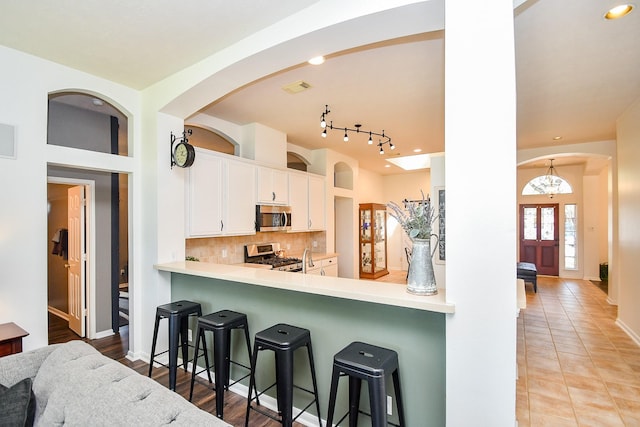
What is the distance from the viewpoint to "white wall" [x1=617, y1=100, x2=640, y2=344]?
382 cm

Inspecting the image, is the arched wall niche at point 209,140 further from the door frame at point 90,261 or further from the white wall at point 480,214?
the white wall at point 480,214

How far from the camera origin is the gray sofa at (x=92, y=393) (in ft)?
3.51

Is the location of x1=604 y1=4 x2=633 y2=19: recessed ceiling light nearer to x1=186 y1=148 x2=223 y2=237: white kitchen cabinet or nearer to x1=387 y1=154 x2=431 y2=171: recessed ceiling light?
x1=186 y1=148 x2=223 y2=237: white kitchen cabinet

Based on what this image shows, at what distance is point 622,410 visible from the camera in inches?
101

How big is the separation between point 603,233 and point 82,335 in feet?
35.7

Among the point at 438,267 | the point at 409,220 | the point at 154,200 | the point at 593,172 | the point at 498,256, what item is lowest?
the point at 438,267

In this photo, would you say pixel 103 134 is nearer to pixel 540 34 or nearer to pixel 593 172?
pixel 540 34

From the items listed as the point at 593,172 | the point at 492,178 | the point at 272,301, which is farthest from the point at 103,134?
the point at 593,172

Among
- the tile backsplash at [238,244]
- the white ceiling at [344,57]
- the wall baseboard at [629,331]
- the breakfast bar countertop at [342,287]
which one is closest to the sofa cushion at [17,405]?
the breakfast bar countertop at [342,287]

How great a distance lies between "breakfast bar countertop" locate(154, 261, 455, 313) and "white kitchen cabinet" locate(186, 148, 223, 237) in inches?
33.4

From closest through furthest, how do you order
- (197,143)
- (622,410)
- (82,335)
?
1. (622,410)
2. (82,335)
3. (197,143)

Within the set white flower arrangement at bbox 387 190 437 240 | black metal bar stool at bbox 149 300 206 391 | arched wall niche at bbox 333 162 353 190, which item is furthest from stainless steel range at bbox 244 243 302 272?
white flower arrangement at bbox 387 190 437 240

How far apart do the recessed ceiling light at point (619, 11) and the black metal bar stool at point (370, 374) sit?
8.85 ft

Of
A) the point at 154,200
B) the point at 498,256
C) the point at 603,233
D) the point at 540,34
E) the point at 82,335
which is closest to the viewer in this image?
the point at 498,256
